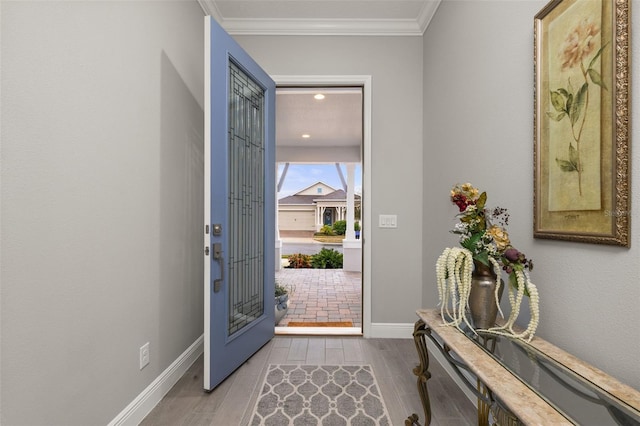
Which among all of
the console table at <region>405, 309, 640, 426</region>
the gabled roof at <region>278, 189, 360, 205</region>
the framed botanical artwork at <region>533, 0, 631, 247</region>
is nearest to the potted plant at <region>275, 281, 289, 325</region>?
the console table at <region>405, 309, 640, 426</region>

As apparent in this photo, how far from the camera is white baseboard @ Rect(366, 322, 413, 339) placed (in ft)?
8.80

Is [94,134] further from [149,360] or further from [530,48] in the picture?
[530,48]

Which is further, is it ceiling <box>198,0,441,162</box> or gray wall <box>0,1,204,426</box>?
ceiling <box>198,0,441,162</box>

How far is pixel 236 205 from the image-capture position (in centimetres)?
220

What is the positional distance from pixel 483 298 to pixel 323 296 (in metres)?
3.47

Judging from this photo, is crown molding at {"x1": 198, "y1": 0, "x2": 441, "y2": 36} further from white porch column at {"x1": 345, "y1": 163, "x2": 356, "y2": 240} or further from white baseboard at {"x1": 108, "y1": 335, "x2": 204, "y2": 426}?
white porch column at {"x1": 345, "y1": 163, "x2": 356, "y2": 240}

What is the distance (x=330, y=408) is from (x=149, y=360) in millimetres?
1086

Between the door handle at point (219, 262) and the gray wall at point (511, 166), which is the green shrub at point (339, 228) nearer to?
A: the gray wall at point (511, 166)

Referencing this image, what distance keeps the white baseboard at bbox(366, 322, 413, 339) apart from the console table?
5.12ft

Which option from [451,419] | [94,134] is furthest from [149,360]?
[451,419]

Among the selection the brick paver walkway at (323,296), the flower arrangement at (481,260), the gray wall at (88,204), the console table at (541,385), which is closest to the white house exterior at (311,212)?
the brick paver walkway at (323,296)

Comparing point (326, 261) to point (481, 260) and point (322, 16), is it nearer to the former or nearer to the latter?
point (322, 16)

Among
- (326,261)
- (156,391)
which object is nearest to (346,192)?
(326,261)

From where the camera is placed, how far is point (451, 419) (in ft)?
5.39
